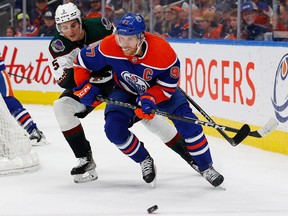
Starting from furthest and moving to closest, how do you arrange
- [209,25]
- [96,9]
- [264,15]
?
1. [96,9]
2. [209,25]
3. [264,15]

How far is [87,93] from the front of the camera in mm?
4340

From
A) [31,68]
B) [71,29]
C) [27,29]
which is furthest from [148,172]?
[27,29]

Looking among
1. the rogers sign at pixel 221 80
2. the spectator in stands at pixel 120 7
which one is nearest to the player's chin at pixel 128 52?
the rogers sign at pixel 221 80

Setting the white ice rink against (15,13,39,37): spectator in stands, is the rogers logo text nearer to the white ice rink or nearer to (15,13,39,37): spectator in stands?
the white ice rink

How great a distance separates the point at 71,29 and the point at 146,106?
77cm

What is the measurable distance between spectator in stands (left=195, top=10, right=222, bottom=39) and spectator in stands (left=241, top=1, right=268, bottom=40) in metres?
0.35

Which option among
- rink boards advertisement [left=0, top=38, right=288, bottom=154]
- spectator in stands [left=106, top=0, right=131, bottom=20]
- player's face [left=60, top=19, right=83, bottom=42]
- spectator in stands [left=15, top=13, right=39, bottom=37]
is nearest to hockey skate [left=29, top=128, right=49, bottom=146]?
rink boards advertisement [left=0, top=38, right=288, bottom=154]

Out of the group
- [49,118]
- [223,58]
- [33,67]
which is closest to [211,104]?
[223,58]

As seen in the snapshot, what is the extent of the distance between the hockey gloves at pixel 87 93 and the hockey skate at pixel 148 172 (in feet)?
1.43

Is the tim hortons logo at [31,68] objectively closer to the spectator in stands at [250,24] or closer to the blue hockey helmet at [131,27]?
the spectator in stands at [250,24]

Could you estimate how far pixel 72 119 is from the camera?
178 inches

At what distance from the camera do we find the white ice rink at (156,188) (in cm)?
381

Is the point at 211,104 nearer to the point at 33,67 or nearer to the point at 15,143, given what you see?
the point at 15,143

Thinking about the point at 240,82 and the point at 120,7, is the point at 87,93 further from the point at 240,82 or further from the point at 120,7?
the point at 120,7
